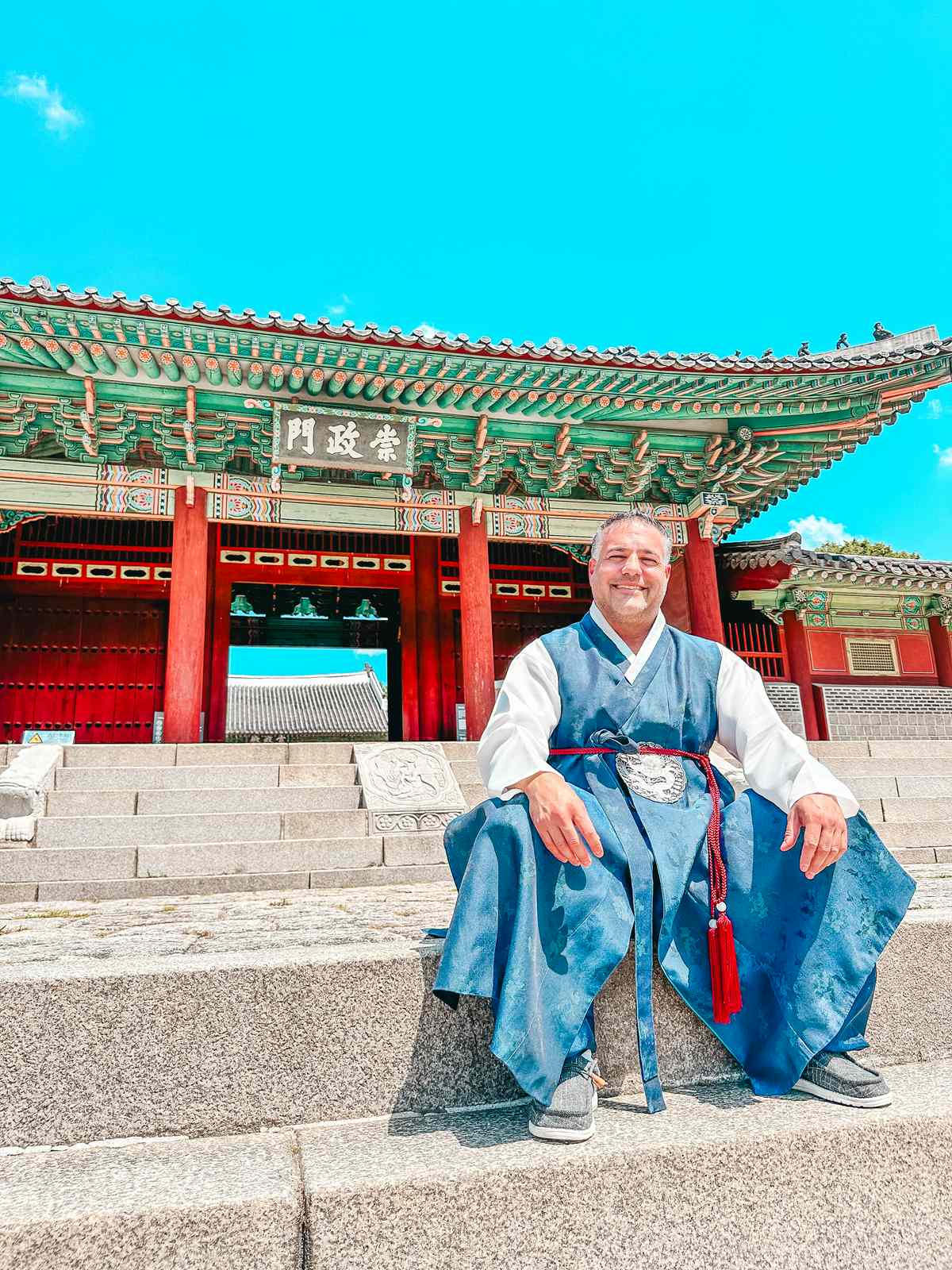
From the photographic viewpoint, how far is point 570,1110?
1546 millimetres

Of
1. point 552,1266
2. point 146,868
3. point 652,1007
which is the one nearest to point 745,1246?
point 552,1266

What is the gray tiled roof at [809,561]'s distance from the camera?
1128 cm

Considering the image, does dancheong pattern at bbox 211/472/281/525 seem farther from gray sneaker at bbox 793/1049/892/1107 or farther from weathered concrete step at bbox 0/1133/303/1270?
gray sneaker at bbox 793/1049/892/1107

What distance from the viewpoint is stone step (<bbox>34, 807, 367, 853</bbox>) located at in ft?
16.8

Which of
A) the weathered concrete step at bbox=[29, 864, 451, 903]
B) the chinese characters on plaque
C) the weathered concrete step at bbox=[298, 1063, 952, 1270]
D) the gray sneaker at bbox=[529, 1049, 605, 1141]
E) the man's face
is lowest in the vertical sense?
the weathered concrete step at bbox=[298, 1063, 952, 1270]

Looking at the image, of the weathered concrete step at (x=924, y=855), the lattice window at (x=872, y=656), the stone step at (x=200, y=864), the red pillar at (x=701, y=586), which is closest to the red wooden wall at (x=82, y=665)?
the stone step at (x=200, y=864)

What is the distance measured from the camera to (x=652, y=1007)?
189cm

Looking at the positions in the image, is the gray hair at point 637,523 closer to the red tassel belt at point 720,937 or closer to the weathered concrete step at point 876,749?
the red tassel belt at point 720,937

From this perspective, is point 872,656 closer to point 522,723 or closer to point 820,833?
point 820,833

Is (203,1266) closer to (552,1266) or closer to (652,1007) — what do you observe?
(552,1266)

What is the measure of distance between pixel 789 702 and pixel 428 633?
212 inches

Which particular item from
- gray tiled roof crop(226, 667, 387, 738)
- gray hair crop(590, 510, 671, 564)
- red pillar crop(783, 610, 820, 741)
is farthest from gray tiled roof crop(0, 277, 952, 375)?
gray tiled roof crop(226, 667, 387, 738)

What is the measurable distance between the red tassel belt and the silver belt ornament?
0.11 metres

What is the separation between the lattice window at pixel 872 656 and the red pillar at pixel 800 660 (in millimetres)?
764
